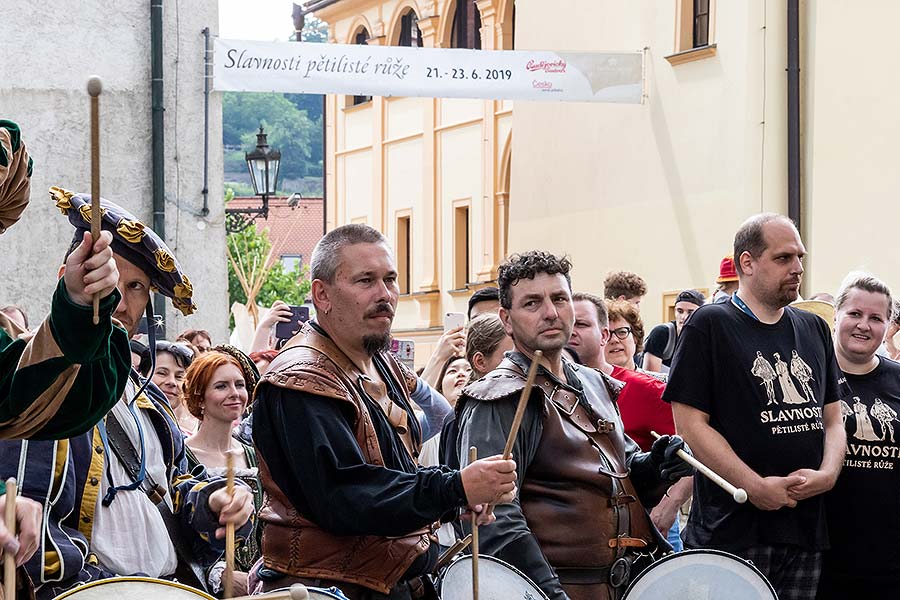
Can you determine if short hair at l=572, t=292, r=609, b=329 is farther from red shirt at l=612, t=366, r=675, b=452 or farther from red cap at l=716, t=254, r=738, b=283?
red cap at l=716, t=254, r=738, b=283

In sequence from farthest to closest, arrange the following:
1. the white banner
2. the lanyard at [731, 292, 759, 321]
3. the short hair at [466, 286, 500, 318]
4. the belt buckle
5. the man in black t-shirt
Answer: the white banner → the short hair at [466, 286, 500, 318] → the lanyard at [731, 292, 759, 321] → the man in black t-shirt → the belt buckle

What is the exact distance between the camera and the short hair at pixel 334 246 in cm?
501

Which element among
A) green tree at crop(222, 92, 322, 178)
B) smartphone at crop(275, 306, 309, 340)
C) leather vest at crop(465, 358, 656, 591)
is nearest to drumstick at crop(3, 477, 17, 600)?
leather vest at crop(465, 358, 656, 591)

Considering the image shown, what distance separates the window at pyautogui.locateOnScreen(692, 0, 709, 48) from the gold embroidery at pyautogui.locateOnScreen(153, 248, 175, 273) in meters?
16.3

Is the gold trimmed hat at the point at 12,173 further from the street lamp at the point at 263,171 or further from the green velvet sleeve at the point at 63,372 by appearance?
the street lamp at the point at 263,171

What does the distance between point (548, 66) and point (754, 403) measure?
503 inches

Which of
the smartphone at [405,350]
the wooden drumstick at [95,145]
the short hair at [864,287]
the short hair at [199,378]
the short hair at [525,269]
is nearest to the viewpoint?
the wooden drumstick at [95,145]

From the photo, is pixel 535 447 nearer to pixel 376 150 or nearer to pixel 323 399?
pixel 323 399

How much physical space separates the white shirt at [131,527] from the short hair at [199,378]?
191cm

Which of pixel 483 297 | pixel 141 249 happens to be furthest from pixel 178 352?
pixel 141 249

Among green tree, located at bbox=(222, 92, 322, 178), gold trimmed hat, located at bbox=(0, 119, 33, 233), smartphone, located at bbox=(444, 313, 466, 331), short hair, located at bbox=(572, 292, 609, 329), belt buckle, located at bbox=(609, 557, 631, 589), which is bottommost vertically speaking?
belt buckle, located at bbox=(609, 557, 631, 589)

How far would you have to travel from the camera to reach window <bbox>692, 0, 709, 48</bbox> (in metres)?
20.5

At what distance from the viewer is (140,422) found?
5102mm

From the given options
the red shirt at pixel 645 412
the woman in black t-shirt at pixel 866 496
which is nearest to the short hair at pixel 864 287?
the woman in black t-shirt at pixel 866 496
